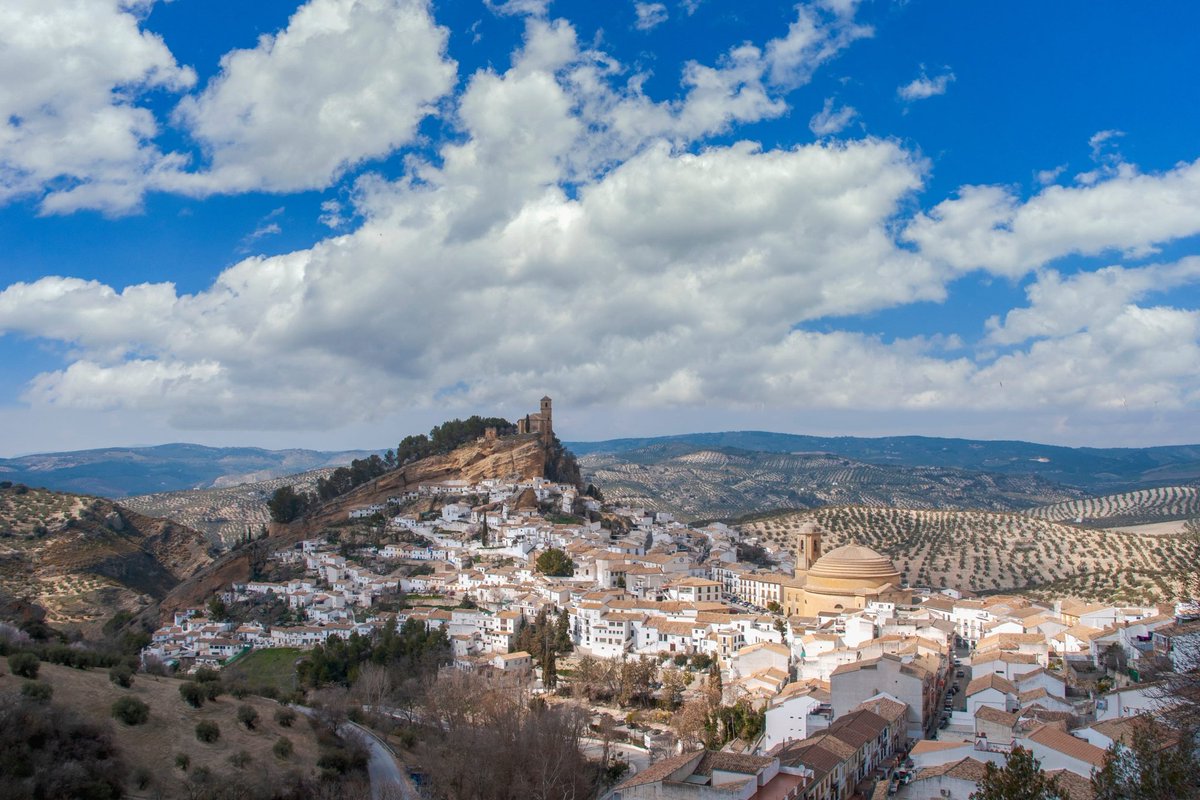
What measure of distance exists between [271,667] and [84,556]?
2960 centimetres

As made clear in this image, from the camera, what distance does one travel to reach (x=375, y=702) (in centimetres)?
3688

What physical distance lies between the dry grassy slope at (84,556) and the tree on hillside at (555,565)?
28.4m

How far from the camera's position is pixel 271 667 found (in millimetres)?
46531

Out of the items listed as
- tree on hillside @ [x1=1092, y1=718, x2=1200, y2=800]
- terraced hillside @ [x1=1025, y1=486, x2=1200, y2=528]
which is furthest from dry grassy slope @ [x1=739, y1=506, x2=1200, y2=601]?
tree on hillside @ [x1=1092, y1=718, x2=1200, y2=800]

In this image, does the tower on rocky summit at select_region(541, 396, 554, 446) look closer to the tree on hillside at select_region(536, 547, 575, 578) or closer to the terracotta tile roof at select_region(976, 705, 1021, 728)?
the tree on hillside at select_region(536, 547, 575, 578)

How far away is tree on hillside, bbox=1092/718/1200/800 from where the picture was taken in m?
14.2

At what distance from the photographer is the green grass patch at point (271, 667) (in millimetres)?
43469

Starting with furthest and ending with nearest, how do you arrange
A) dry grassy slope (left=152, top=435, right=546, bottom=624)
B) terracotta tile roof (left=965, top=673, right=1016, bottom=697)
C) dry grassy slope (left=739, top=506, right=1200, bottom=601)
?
dry grassy slope (left=152, top=435, right=546, bottom=624) → dry grassy slope (left=739, top=506, right=1200, bottom=601) → terracotta tile roof (left=965, top=673, right=1016, bottom=697)

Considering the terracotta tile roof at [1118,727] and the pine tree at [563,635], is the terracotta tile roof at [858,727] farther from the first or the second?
the pine tree at [563,635]

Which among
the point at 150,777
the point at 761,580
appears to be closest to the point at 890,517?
the point at 761,580

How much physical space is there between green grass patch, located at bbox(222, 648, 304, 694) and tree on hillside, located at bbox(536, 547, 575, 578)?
1569cm

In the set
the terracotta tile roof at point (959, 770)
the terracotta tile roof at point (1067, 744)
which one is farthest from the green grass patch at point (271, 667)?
the terracotta tile roof at point (1067, 744)

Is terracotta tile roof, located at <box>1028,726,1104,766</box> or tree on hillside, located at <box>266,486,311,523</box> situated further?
tree on hillside, located at <box>266,486,311,523</box>

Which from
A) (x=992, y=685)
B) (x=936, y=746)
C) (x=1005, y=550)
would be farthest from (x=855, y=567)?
(x=1005, y=550)
